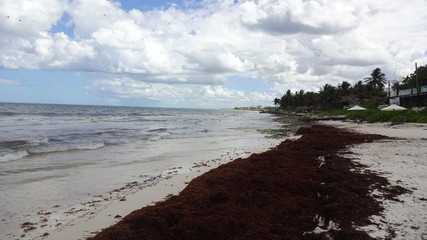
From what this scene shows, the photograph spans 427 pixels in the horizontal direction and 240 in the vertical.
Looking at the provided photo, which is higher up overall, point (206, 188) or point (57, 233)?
point (206, 188)

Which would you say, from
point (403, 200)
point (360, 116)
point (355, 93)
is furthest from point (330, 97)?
point (403, 200)

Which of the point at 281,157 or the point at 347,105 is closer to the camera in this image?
the point at 281,157

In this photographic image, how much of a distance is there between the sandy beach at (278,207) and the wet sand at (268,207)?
0.02 m

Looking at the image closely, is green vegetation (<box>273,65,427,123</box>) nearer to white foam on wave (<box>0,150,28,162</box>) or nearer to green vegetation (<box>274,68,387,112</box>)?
green vegetation (<box>274,68,387,112</box>)

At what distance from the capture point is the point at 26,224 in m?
6.52

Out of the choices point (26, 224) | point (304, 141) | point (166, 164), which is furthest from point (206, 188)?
point (304, 141)

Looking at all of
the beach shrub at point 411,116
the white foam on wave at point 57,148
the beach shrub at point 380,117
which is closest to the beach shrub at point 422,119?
the beach shrub at point 411,116

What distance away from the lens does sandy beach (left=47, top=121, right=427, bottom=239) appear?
17.0ft

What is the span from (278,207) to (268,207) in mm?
213

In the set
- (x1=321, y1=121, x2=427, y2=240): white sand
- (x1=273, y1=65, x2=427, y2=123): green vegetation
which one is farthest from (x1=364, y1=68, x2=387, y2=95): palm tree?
(x1=321, y1=121, x2=427, y2=240): white sand

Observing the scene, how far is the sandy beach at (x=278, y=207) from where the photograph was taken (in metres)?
5.17

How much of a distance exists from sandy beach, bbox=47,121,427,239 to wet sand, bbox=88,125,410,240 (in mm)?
16

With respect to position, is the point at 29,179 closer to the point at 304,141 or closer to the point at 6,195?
the point at 6,195

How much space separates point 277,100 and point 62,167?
567ft
